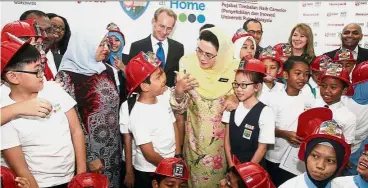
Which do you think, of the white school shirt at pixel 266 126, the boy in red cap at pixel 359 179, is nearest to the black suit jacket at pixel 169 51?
the white school shirt at pixel 266 126

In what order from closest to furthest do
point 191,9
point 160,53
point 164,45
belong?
point 160,53, point 164,45, point 191,9

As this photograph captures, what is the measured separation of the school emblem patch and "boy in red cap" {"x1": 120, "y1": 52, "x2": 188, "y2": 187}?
81.0 inches

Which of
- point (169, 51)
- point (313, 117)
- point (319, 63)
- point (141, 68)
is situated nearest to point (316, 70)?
point (319, 63)

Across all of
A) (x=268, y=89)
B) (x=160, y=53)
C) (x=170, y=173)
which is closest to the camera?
(x=170, y=173)

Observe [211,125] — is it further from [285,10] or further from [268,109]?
[285,10]

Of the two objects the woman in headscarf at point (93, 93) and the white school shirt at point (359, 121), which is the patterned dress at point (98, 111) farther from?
the white school shirt at point (359, 121)

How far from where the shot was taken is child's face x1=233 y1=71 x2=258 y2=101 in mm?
2350

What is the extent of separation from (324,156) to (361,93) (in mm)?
1182

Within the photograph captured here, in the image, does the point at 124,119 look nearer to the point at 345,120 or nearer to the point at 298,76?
the point at 298,76

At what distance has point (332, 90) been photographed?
A: 102 inches

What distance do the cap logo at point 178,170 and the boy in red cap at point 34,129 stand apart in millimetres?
576

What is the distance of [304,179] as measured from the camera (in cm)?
194

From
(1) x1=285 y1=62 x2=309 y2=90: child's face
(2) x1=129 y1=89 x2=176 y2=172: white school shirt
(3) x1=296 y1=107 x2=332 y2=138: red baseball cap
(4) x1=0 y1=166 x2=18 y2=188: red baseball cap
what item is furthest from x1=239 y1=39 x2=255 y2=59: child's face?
(4) x1=0 y1=166 x2=18 y2=188: red baseball cap

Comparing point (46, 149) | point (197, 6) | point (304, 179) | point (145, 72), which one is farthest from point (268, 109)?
point (197, 6)
